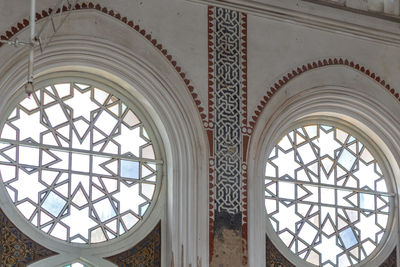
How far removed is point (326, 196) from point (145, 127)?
2.49m

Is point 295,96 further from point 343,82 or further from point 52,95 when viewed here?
point 52,95

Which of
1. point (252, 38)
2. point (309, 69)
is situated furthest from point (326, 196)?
point (252, 38)

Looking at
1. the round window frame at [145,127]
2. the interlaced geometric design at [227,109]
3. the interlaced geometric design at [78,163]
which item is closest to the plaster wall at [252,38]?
the interlaced geometric design at [227,109]

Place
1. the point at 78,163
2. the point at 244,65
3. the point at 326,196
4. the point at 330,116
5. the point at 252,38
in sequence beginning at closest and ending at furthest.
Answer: the point at 78,163
the point at 244,65
the point at 252,38
the point at 326,196
the point at 330,116

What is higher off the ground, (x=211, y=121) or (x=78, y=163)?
(x=211, y=121)

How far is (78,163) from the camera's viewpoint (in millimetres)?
13305

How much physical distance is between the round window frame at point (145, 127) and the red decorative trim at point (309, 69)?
1.22m

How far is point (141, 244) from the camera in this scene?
43.8 ft

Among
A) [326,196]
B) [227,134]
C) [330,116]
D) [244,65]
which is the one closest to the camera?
[227,134]

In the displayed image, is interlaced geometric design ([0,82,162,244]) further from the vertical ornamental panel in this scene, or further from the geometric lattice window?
the geometric lattice window

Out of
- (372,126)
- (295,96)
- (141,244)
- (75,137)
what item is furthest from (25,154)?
(372,126)

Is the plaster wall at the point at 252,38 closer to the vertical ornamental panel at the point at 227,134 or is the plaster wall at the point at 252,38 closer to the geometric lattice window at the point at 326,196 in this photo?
the vertical ornamental panel at the point at 227,134

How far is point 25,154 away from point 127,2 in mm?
2203

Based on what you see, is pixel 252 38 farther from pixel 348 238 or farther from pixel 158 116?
pixel 348 238
